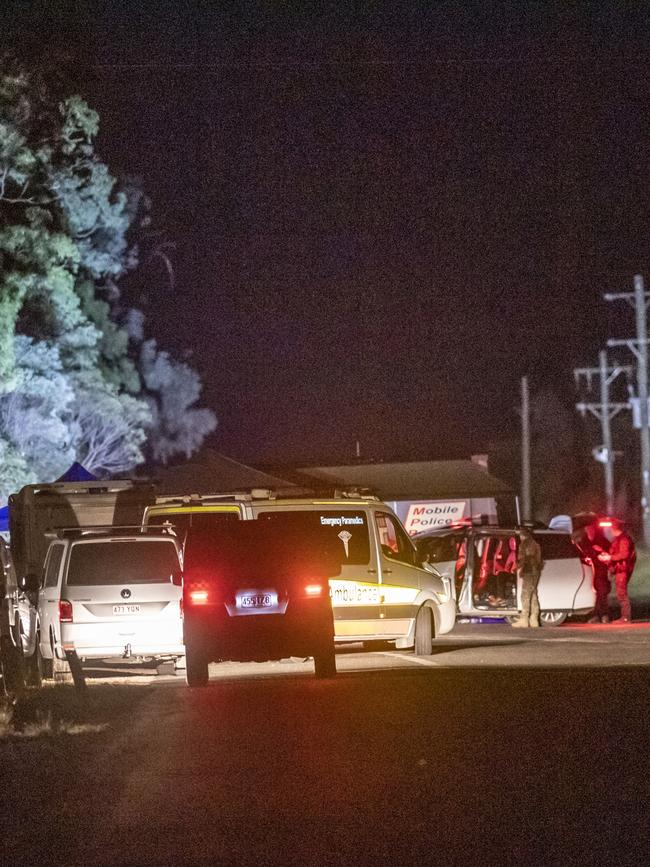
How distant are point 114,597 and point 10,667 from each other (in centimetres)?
→ 141

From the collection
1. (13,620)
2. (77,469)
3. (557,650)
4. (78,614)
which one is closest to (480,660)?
(557,650)

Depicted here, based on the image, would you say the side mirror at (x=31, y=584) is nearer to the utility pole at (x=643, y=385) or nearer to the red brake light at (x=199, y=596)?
the red brake light at (x=199, y=596)

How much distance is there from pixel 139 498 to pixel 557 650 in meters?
10.1

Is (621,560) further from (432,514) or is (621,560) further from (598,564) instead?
(432,514)

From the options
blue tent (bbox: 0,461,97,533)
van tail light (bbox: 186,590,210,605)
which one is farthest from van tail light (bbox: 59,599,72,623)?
blue tent (bbox: 0,461,97,533)

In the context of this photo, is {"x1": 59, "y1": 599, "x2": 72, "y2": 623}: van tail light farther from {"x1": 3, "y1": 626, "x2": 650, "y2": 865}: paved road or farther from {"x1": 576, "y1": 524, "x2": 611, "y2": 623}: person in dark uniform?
{"x1": 576, "y1": 524, "x2": 611, "y2": 623}: person in dark uniform

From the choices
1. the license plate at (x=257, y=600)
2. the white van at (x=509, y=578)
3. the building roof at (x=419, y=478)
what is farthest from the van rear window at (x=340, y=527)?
the building roof at (x=419, y=478)

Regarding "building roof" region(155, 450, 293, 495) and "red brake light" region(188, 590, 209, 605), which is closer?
"red brake light" region(188, 590, 209, 605)

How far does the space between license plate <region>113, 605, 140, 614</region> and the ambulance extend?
4.07ft

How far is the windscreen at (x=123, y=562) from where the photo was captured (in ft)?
60.8

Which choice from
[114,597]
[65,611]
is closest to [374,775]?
[114,597]

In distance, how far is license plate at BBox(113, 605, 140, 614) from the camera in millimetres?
18250

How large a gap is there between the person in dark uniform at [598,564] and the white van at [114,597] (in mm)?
9624

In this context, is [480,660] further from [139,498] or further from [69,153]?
[69,153]
